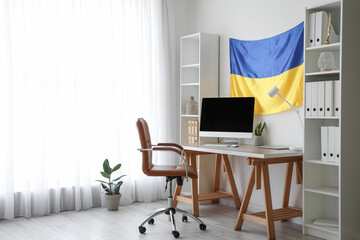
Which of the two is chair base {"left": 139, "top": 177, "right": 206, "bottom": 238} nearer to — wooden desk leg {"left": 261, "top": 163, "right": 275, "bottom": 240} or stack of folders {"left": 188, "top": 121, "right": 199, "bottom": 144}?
wooden desk leg {"left": 261, "top": 163, "right": 275, "bottom": 240}

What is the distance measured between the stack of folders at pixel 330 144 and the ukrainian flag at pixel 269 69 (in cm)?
54

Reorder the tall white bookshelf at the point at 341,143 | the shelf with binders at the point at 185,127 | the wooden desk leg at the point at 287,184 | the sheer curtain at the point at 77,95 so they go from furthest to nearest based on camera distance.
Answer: the shelf with binders at the point at 185,127 < the sheer curtain at the point at 77,95 < the wooden desk leg at the point at 287,184 < the tall white bookshelf at the point at 341,143

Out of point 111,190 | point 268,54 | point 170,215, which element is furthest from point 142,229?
point 268,54

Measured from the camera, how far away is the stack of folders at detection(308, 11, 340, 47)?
3.43m

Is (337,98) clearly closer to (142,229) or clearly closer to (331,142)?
(331,142)

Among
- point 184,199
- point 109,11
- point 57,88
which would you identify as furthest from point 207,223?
point 109,11

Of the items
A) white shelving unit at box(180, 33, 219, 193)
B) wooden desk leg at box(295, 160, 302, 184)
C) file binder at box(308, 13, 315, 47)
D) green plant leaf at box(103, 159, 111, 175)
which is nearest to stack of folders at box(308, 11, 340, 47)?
file binder at box(308, 13, 315, 47)

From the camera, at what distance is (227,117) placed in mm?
4297

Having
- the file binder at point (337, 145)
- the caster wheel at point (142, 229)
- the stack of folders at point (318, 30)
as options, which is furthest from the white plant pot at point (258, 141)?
the caster wheel at point (142, 229)

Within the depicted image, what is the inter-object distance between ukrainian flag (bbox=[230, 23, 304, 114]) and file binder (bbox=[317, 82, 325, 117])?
44 centimetres

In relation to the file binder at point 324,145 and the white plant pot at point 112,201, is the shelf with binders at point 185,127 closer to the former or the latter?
the white plant pot at point 112,201

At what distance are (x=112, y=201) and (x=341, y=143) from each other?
7.94 ft

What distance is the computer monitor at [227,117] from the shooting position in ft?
13.6

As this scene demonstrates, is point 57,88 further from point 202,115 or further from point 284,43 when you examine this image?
point 284,43
